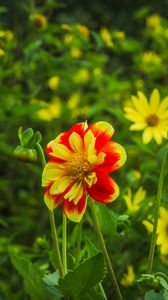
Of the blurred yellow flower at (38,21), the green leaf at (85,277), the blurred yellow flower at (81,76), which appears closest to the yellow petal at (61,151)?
the green leaf at (85,277)

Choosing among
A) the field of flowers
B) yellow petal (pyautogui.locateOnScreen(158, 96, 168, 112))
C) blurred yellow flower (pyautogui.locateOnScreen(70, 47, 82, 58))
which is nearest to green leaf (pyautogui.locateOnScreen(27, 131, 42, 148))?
the field of flowers

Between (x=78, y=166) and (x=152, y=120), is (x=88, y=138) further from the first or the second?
(x=152, y=120)

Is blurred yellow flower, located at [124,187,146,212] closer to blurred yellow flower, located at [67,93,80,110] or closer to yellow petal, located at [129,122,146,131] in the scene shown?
yellow petal, located at [129,122,146,131]

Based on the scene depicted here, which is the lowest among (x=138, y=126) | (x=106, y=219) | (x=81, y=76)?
(x=106, y=219)

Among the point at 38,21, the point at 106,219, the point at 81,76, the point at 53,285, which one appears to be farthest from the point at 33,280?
the point at 81,76

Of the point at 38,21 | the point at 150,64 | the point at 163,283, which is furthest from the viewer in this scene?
the point at 150,64

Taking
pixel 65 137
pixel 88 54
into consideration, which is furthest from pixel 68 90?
pixel 65 137

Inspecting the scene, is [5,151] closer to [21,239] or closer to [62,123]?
[21,239]
